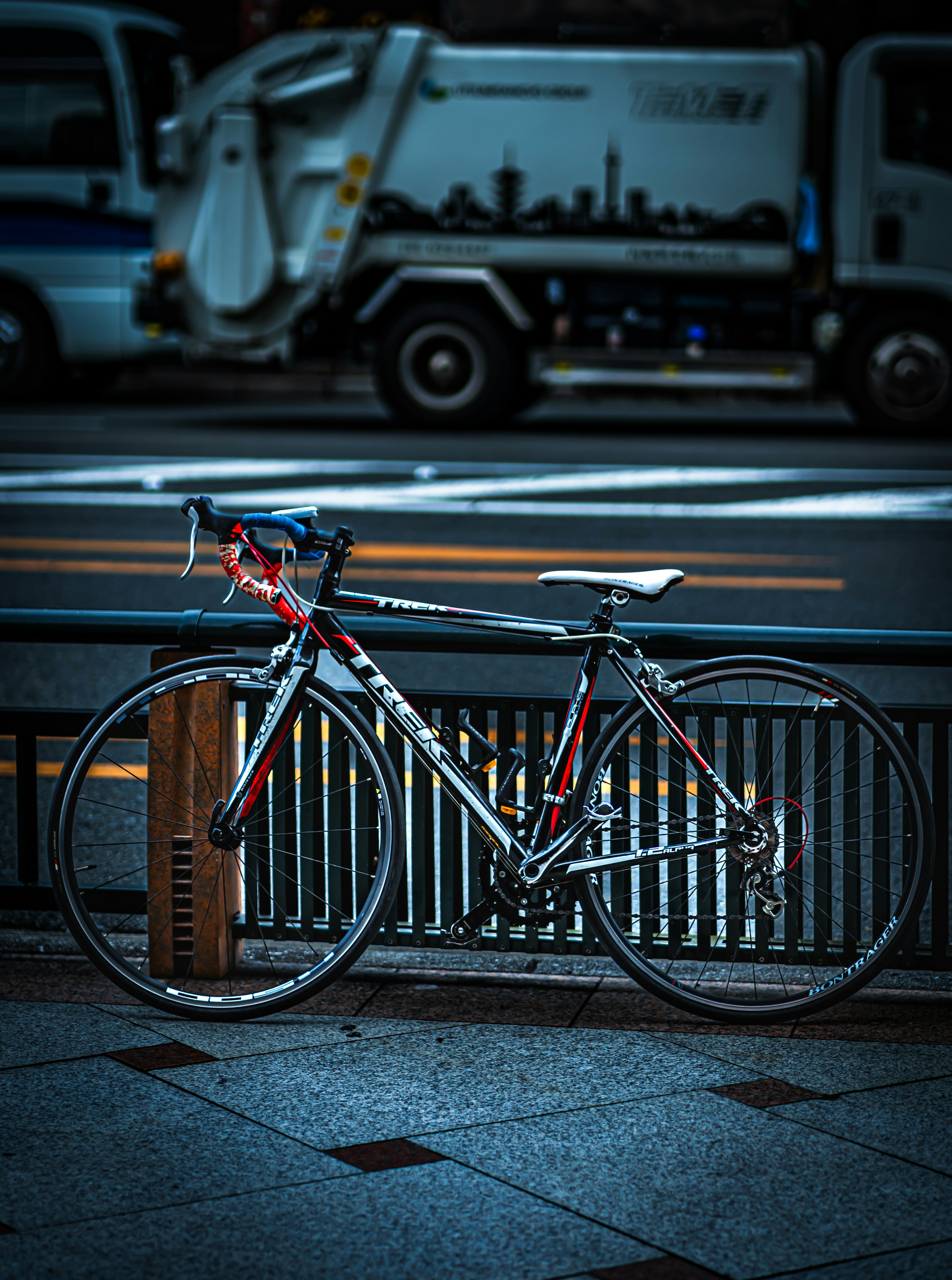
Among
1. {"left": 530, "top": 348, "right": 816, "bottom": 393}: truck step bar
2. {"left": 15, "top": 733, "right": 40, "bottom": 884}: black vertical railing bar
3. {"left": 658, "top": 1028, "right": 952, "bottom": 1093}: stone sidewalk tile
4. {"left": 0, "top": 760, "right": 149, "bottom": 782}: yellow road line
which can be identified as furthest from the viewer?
{"left": 530, "top": 348, "right": 816, "bottom": 393}: truck step bar

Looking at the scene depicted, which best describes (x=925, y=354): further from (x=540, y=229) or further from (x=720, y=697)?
(x=720, y=697)

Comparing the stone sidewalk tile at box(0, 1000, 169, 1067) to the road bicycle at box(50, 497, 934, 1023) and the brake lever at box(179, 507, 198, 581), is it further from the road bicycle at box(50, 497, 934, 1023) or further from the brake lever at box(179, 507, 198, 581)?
the brake lever at box(179, 507, 198, 581)

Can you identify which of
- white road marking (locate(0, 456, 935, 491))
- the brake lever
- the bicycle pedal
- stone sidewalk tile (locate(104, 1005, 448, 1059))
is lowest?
stone sidewalk tile (locate(104, 1005, 448, 1059))

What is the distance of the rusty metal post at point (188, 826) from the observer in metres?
4.28

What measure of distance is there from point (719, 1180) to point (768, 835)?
0.99 meters

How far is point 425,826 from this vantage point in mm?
4344

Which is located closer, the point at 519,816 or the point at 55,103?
the point at 519,816

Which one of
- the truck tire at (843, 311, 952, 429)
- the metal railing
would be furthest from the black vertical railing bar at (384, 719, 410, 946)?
the truck tire at (843, 311, 952, 429)

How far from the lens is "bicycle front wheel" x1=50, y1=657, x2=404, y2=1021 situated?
4082 millimetres

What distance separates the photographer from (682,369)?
58.0 ft

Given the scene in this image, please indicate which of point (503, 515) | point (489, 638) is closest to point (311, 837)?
point (489, 638)

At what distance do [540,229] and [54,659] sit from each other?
10.4 m

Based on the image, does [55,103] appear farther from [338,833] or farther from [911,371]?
[338,833]

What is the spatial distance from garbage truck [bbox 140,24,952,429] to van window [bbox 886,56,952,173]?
2 centimetres
